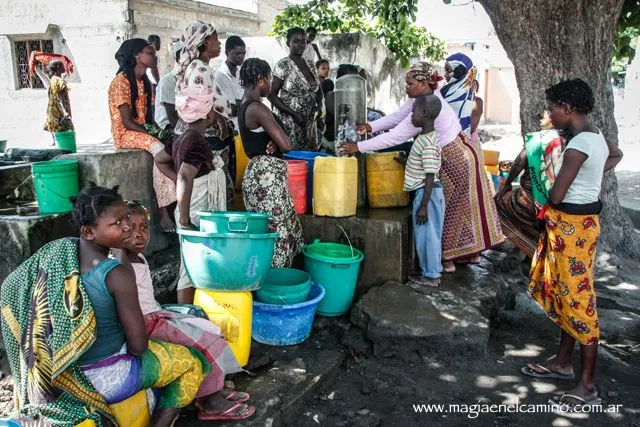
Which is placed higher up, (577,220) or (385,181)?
(385,181)

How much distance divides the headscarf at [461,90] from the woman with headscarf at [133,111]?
2671 millimetres

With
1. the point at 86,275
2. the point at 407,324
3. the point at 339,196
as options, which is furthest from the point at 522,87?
the point at 86,275

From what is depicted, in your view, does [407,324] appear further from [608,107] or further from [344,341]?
[608,107]

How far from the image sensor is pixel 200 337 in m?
2.87

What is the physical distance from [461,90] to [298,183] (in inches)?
72.7

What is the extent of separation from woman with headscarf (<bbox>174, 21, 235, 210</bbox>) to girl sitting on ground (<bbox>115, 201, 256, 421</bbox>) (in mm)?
1387

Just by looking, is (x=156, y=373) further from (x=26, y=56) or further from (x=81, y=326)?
(x=26, y=56)

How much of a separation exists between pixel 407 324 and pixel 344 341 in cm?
48

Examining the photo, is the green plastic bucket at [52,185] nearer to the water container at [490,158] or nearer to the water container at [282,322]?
the water container at [282,322]

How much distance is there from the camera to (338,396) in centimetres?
360

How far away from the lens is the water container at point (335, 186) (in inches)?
173

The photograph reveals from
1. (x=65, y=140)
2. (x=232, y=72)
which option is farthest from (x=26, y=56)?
(x=65, y=140)

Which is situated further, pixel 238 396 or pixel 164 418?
pixel 238 396

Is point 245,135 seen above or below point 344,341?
above
